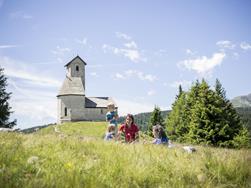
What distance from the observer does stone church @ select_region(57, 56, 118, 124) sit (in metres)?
82.6

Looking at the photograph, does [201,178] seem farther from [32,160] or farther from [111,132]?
[111,132]

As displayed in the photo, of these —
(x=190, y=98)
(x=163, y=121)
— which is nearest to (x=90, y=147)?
(x=190, y=98)

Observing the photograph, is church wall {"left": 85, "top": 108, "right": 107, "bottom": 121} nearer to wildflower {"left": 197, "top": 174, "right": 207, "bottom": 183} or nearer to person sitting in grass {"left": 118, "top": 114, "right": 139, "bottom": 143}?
person sitting in grass {"left": 118, "top": 114, "right": 139, "bottom": 143}

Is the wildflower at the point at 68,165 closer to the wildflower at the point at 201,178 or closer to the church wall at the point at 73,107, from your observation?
the wildflower at the point at 201,178

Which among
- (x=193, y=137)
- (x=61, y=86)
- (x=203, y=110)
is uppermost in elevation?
(x=61, y=86)

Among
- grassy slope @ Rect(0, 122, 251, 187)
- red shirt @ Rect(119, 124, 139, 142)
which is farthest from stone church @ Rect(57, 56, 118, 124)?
grassy slope @ Rect(0, 122, 251, 187)

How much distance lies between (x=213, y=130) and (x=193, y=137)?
265 centimetres

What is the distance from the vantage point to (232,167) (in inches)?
235

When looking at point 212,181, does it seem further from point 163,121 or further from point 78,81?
point 78,81

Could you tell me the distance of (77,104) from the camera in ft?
271

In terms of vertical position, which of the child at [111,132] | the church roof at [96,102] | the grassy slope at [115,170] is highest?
the church roof at [96,102]

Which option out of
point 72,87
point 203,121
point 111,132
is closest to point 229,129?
point 203,121

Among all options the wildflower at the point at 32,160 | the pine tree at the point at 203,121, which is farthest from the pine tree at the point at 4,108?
the wildflower at the point at 32,160

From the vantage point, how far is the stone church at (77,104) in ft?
271
